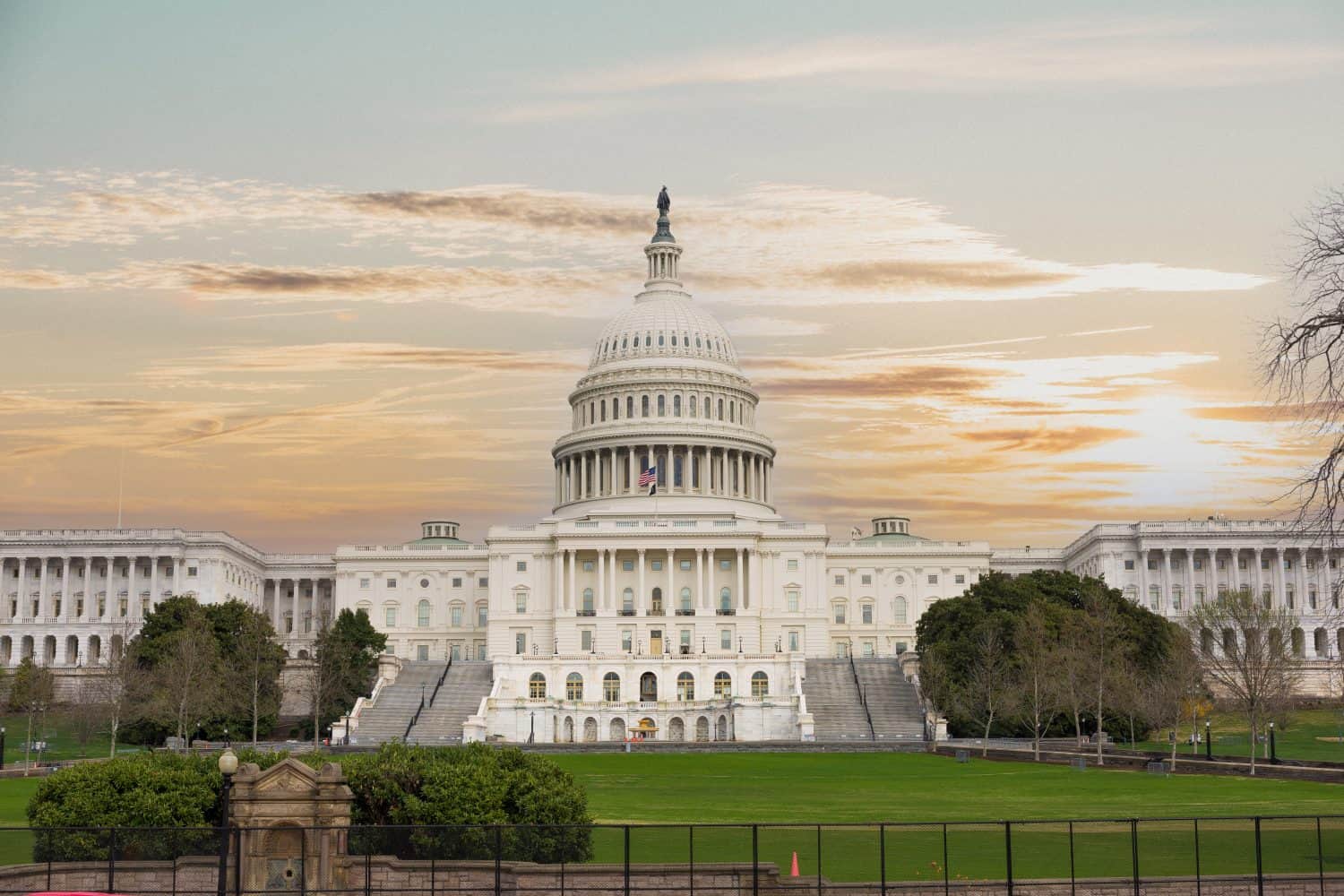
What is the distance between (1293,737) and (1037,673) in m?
16.9

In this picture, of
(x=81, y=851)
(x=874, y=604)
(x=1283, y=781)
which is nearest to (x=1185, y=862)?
(x=81, y=851)

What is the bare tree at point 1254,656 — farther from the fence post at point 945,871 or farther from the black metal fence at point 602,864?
the fence post at point 945,871

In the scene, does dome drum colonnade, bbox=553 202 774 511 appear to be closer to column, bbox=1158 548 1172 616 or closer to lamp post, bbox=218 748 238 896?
column, bbox=1158 548 1172 616

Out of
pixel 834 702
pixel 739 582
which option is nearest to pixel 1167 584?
pixel 739 582

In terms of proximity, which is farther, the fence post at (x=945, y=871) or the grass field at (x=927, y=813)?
the grass field at (x=927, y=813)

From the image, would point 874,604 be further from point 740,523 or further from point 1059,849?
point 1059,849

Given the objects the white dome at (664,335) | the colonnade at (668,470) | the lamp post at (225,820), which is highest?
the white dome at (664,335)

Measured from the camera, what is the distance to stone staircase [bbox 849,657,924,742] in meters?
110

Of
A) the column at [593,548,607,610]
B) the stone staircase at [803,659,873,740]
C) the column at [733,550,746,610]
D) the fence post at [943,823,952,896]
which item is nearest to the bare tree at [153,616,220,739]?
the stone staircase at [803,659,873,740]

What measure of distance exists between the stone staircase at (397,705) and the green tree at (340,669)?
2180 millimetres

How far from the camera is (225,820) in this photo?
36.5 m

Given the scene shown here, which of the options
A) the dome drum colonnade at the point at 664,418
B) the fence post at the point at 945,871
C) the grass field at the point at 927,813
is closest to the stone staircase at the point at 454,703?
the grass field at the point at 927,813

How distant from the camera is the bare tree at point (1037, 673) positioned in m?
97.2

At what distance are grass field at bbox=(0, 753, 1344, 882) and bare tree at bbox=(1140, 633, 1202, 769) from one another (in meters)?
12.4
